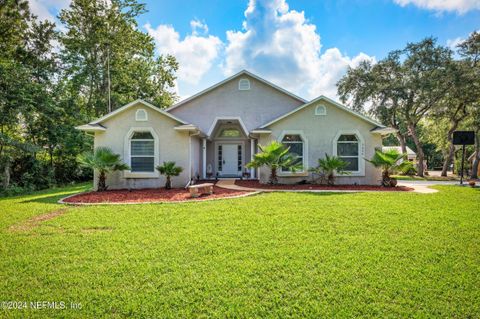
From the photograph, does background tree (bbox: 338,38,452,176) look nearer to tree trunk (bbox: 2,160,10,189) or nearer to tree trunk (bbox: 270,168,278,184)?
tree trunk (bbox: 270,168,278,184)

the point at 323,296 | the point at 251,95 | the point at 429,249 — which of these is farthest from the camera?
the point at 251,95

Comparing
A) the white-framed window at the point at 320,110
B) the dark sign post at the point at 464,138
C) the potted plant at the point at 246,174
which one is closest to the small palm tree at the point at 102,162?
the potted plant at the point at 246,174

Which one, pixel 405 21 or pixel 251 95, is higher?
pixel 405 21

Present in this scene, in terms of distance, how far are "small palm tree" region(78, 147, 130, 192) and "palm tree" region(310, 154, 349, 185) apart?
10019 millimetres

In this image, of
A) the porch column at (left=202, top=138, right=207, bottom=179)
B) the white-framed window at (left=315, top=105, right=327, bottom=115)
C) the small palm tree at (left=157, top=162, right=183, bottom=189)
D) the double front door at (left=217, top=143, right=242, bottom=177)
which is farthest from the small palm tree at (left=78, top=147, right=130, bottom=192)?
the white-framed window at (left=315, top=105, right=327, bottom=115)

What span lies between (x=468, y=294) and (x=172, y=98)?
96.2 feet

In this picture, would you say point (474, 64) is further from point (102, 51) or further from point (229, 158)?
point (102, 51)

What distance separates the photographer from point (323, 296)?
316 cm

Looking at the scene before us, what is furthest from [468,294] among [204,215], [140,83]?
[140,83]

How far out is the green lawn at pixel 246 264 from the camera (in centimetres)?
299

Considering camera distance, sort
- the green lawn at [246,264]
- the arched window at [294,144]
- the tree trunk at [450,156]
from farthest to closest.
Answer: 1. the tree trunk at [450,156]
2. the arched window at [294,144]
3. the green lawn at [246,264]

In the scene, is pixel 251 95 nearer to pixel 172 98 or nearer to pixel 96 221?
pixel 96 221

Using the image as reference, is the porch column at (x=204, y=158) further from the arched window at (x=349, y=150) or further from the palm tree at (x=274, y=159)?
the arched window at (x=349, y=150)

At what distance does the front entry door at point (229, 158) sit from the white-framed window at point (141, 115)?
624 cm
